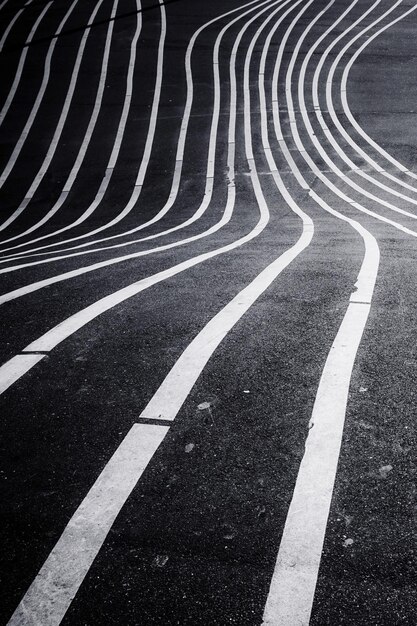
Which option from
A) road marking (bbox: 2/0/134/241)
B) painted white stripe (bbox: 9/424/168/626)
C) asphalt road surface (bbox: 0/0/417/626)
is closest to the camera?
painted white stripe (bbox: 9/424/168/626)

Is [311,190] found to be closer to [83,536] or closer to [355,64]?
[355,64]

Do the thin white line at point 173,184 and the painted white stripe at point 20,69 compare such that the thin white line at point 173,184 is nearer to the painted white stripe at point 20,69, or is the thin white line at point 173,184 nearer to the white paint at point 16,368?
the white paint at point 16,368

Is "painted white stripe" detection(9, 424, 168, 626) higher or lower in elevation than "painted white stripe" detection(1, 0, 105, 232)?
lower

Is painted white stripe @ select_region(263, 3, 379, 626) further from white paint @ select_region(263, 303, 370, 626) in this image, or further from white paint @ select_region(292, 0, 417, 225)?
white paint @ select_region(292, 0, 417, 225)

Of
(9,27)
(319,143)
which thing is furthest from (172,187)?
(9,27)

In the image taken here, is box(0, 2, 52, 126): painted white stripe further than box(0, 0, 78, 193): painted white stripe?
Yes

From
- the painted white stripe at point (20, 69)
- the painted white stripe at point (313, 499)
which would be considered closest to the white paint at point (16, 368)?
the painted white stripe at point (313, 499)

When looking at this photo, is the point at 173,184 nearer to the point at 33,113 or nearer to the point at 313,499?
the point at 33,113

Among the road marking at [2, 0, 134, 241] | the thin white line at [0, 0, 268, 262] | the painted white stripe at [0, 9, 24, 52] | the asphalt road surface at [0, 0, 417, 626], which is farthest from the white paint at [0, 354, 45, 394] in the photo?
the painted white stripe at [0, 9, 24, 52]

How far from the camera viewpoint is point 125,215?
15.2 metres

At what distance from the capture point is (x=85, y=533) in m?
2.70

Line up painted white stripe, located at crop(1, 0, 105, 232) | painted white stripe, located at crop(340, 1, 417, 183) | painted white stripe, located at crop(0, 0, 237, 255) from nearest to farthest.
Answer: painted white stripe, located at crop(0, 0, 237, 255) < painted white stripe, located at crop(1, 0, 105, 232) < painted white stripe, located at crop(340, 1, 417, 183)

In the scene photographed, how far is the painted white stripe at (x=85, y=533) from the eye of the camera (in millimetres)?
2303

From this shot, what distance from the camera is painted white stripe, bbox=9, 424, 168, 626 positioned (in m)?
2.30
